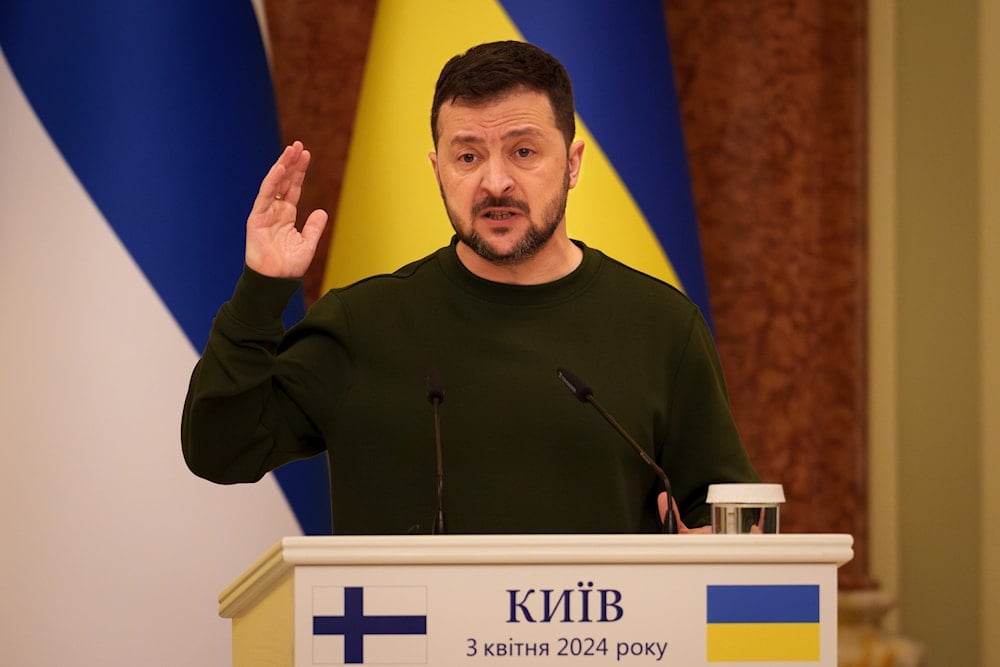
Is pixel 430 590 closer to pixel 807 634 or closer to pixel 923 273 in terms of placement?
pixel 807 634

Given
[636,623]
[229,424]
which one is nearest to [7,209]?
[229,424]

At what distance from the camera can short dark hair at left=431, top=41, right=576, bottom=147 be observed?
7.23ft

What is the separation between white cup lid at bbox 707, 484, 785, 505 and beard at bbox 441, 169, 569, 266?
76 cm

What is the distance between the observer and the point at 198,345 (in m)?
2.96

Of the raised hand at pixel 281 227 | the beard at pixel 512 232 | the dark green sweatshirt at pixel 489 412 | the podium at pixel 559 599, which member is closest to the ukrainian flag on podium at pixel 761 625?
the podium at pixel 559 599

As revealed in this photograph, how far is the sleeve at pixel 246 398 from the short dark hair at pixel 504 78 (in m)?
0.51

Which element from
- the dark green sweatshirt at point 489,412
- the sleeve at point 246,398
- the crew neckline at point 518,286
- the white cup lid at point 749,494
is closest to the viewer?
the white cup lid at point 749,494

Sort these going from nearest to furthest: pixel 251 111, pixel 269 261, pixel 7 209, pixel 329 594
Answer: pixel 329 594, pixel 269 261, pixel 7 209, pixel 251 111

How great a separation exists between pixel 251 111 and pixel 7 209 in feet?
1.98

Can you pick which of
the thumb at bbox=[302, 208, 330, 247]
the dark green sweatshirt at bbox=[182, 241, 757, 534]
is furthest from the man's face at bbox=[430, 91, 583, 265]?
the thumb at bbox=[302, 208, 330, 247]

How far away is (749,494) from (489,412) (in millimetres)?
678

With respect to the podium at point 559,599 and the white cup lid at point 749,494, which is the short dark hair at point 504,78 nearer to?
the white cup lid at point 749,494

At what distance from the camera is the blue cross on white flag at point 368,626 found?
140cm

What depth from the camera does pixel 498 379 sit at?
221 centimetres
